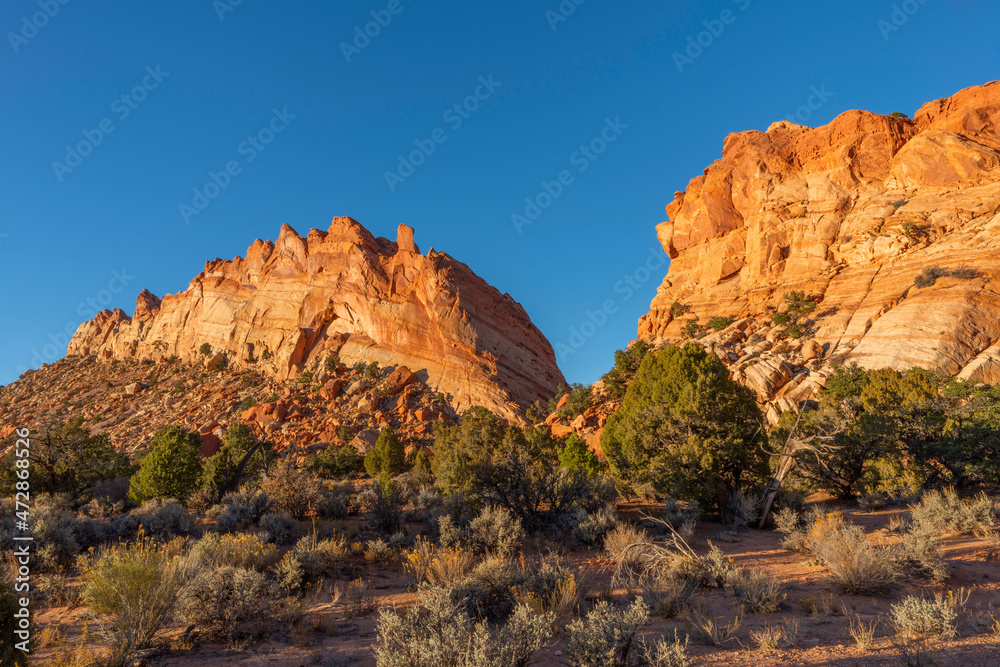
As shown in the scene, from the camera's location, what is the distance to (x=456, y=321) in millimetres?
51000

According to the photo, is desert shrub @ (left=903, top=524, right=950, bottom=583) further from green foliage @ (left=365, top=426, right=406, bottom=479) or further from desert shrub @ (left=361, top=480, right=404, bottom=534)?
green foliage @ (left=365, top=426, right=406, bottom=479)

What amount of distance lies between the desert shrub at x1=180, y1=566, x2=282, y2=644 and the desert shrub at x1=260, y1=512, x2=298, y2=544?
15.0 ft

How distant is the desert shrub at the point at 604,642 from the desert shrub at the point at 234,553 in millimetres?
6236

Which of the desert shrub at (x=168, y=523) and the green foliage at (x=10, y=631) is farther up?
the desert shrub at (x=168, y=523)

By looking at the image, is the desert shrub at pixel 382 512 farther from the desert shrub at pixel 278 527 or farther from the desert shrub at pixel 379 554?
the desert shrub at pixel 379 554

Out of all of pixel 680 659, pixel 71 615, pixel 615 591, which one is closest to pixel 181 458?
pixel 71 615

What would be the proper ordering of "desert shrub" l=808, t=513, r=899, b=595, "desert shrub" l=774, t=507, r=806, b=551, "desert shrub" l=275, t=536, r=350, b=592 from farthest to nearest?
"desert shrub" l=774, t=507, r=806, b=551
"desert shrub" l=275, t=536, r=350, b=592
"desert shrub" l=808, t=513, r=899, b=595

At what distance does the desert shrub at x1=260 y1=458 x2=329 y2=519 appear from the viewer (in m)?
14.7

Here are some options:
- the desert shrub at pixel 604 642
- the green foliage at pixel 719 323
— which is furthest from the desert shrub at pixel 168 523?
the green foliage at pixel 719 323

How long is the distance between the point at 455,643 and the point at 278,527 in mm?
9067

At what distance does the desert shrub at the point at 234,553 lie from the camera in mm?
8641

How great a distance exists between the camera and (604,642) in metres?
5.20

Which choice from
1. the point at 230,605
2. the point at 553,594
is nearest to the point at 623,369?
the point at 553,594

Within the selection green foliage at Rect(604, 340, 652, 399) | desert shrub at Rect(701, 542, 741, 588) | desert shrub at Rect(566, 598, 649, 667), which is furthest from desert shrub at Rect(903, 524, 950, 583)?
green foliage at Rect(604, 340, 652, 399)
